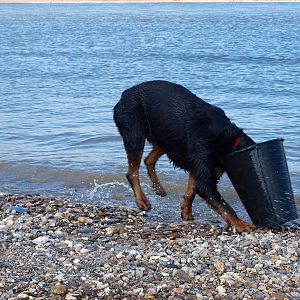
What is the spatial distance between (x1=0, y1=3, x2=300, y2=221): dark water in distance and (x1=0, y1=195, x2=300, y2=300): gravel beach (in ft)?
3.58

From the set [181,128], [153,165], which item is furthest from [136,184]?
[181,128]

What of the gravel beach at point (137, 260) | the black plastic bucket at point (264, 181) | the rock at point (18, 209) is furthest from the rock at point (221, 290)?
the rock at point (18, 209)

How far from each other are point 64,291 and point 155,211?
9.90ft

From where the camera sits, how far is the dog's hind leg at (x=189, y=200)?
23.2 feet

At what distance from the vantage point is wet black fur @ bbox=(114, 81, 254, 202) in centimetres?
652

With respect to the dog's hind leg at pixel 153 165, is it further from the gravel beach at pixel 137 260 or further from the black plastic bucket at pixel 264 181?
the black plastic bucket at pixel 264 181

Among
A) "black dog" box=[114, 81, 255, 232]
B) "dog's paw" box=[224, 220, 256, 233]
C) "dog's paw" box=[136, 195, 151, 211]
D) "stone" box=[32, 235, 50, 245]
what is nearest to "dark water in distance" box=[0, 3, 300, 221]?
"dog's paw" box=[136, 195, 151, 211]

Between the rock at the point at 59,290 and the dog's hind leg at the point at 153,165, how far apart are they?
10.5ft

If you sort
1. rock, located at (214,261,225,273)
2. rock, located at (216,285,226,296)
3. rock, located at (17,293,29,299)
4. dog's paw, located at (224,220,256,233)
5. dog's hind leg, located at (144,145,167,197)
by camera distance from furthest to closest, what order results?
dog's hind leg, located at (144,145,167,197) < dog's paw, located at (224,220,256,233) < rock, located at (214,261,225,273) < rock, located at (216,285,226,296) < rock, located at (17,293,29,299)

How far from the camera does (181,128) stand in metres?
6.83

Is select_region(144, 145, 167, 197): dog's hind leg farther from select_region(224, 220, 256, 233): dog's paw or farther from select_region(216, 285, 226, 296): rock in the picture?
select_region(216, 285, 226, 296): rock

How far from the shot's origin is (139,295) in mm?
4672

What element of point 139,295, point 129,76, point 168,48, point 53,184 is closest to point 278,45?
point 168,48

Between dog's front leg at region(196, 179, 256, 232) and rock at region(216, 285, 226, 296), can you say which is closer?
rock at region(216, 285, 226, 296)
